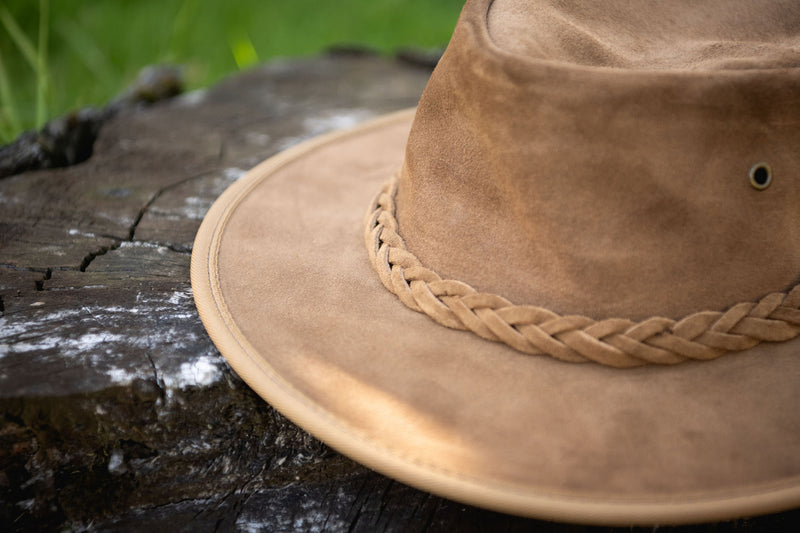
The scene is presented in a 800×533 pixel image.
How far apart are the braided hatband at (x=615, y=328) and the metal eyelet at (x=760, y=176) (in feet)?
0.72

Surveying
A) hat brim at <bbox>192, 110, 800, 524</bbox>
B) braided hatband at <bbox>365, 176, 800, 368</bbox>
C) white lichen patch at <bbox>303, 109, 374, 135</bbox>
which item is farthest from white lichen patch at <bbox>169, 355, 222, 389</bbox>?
white lichen patch at <bbox>303, 109, 374, 135</bbox>

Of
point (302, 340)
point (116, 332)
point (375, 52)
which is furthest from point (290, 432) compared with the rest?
point (375, 52)

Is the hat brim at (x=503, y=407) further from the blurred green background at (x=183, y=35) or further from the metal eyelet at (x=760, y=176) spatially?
the blurred green background at (x=183, y=35)

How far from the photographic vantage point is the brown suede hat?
1.05 meters

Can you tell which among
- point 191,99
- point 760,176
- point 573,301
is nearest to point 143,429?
point 573,301

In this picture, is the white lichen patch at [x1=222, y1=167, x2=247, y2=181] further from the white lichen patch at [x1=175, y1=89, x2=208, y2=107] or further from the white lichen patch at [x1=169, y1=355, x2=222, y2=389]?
the white lichen patch at [x1=169, y1=355, x2=222, y2=389]

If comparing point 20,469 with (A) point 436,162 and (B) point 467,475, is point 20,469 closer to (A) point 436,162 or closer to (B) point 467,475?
(B) point 467,475

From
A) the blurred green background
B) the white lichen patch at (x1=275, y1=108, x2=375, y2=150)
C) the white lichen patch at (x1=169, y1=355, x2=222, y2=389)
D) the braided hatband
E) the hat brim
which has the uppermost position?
the braided hatband

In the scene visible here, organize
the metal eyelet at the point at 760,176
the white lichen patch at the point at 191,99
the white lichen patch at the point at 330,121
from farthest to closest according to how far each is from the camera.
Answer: the white lichen patch at the point at 191,99, the white lichen patch at the point at 330,121, the metal eyelet at the point at 760,176

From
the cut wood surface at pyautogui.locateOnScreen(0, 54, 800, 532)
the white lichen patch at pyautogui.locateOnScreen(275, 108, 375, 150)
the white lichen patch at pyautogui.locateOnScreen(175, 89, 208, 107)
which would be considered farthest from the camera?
the white lichen patch at pyautogui.locateOnScreen(175, 89, 208, 107)

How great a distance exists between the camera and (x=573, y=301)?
118 cm

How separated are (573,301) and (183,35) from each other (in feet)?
15.6

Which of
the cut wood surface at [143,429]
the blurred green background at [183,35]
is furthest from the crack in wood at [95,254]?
the blurred green background at [183,35]

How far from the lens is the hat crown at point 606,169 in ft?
3.56
